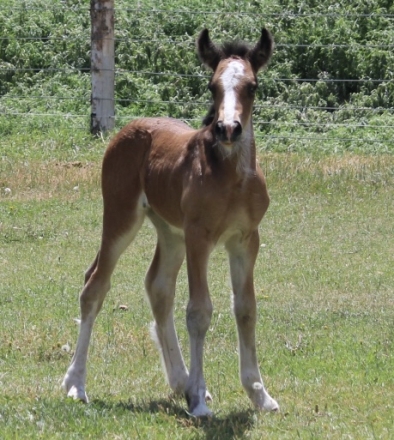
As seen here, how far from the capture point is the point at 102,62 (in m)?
15.1

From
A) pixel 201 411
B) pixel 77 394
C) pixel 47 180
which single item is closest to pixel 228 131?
pixel 201 411

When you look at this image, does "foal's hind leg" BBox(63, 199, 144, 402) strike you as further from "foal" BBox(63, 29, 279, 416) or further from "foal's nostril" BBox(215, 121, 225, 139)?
"foal's nostril" BBox(215, 121, 225, 139)

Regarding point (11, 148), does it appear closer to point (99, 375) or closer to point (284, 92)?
point (284, 92)

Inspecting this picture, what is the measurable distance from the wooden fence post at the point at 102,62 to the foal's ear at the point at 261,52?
350 inches

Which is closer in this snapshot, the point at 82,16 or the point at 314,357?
the point at 314,357

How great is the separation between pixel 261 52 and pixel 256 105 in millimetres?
10012

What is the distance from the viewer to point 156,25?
61.1ft

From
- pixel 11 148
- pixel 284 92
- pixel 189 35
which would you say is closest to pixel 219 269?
pixel 11 148

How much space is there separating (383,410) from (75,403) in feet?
5.99

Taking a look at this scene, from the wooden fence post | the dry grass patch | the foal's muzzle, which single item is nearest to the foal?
the foal's muzzle

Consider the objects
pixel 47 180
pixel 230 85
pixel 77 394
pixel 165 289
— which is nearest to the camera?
pixel 230 85

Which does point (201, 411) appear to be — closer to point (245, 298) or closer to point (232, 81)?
point (245, 298)

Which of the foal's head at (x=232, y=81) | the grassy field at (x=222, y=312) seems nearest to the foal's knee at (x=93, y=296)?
the grassy field at (x=222, y=312)

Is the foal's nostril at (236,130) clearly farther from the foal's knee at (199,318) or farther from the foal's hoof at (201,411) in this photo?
the foal's hoof at (201,411)
